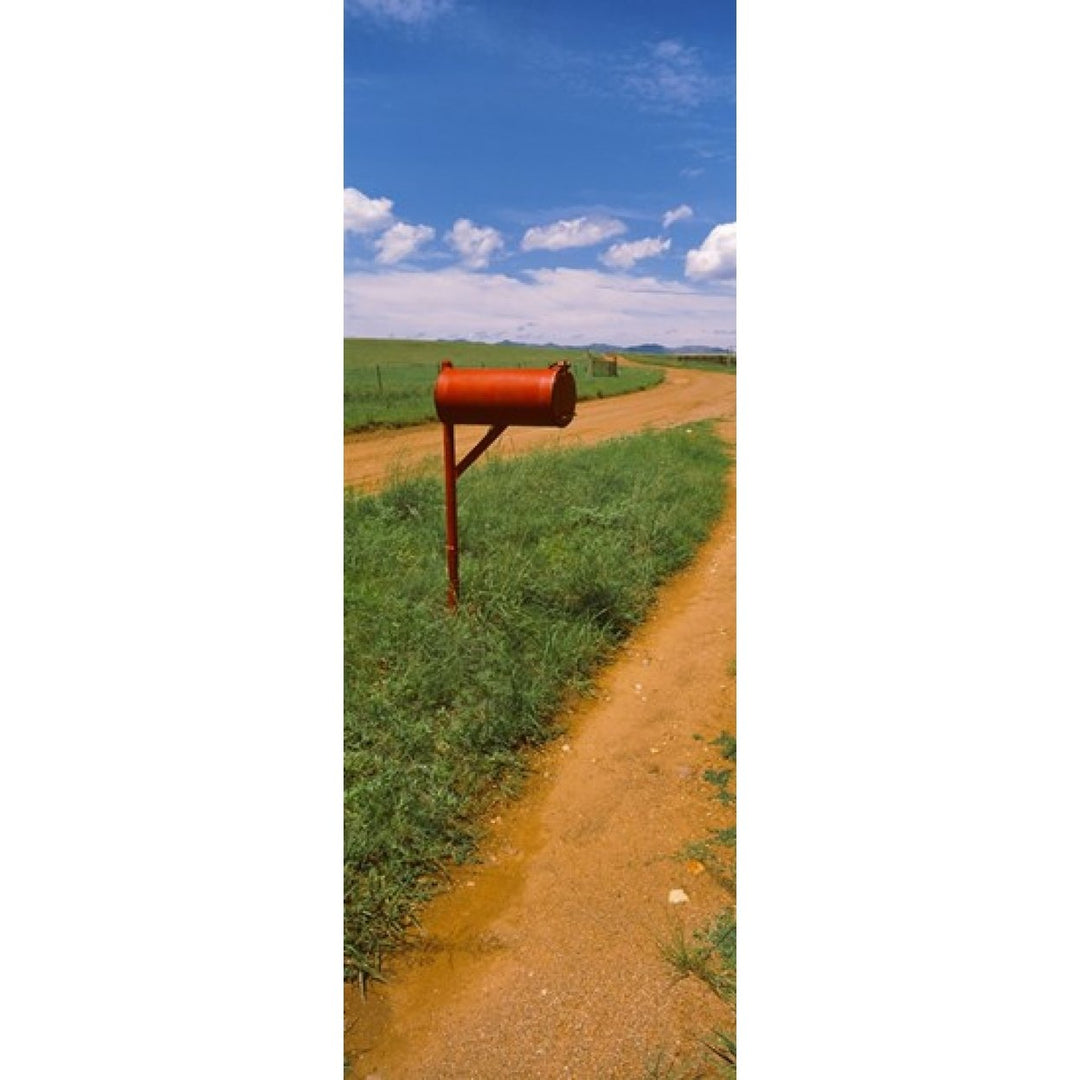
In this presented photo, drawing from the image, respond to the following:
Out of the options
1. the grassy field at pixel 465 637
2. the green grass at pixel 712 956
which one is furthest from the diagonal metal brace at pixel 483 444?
the green grass at pixel 712 956

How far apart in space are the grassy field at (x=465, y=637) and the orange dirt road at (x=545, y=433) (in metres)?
1.67

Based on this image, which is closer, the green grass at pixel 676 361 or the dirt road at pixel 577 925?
the dirt road at pixel 577 925

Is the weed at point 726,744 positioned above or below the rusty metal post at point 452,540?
below

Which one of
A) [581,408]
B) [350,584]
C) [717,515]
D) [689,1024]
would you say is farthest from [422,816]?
[581,408]

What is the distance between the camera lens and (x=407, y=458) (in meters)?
8.95

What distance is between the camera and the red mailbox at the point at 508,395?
321 cm

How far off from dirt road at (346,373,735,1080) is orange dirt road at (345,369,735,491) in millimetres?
4040

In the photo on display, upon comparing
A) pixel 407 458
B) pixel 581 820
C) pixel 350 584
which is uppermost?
pixel 407 458

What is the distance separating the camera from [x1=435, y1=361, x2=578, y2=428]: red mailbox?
321 centimetres

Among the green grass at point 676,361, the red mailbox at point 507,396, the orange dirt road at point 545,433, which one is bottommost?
the red mailbox at point 507,396

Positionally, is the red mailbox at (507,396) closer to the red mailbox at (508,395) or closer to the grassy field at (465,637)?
the red mailbox at (508,395)

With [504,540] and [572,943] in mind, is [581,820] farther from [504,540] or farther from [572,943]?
[504,540]
